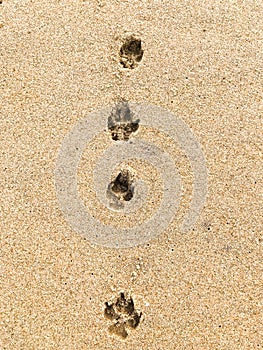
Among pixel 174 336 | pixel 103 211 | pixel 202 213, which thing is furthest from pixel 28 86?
pixel 174 336

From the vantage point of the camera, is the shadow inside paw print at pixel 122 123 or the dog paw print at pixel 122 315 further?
the shadow inside paw print at pixel 122 123

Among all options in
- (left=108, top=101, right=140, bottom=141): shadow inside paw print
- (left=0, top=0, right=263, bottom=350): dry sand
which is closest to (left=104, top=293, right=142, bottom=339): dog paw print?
(left=0, top=0, right=263, bottom=350): dry sand

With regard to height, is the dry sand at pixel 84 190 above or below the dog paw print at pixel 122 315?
above

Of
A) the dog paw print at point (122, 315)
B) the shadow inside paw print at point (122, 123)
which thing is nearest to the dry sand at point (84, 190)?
the dog paw print at point (122, 315)

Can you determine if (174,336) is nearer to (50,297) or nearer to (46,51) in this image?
(50,297)

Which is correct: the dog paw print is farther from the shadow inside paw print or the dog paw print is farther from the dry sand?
the shadow inside paw print

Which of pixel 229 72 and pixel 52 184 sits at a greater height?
pixel 229 72

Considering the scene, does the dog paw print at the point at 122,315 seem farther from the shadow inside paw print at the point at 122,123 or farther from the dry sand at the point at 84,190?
the shadow inside paw print at the point at 122,123
